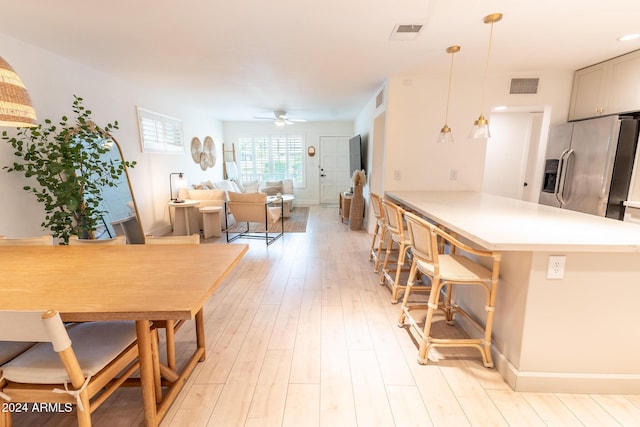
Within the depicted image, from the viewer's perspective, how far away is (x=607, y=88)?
3.29 metres

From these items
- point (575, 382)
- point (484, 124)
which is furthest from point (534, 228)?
point (484, 124)

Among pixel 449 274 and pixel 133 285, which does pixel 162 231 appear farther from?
pixel 449 274

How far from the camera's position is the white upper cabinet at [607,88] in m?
3.04

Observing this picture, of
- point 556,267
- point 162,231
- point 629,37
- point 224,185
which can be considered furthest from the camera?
point 224,185

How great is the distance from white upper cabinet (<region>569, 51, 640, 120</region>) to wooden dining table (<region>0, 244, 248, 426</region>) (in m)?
4.23

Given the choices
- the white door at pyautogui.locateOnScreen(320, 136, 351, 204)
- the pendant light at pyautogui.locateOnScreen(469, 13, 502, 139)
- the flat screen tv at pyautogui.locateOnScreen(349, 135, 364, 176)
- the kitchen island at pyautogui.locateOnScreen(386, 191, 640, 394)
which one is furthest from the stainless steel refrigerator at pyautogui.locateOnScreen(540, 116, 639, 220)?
the white door at pyautogui.locateOnScreen(320, 136, 351, 204)

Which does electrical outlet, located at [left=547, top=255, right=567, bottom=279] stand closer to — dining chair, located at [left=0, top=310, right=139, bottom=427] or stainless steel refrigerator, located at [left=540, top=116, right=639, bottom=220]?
dining chair, located at [left=0, top=310, right=139, bottom=427]

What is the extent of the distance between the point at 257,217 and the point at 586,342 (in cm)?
407

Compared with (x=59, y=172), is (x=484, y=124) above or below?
above

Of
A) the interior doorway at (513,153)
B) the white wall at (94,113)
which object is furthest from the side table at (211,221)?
the interior doorway at (513,153)

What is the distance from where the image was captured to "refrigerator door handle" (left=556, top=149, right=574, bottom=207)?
11.5 ft

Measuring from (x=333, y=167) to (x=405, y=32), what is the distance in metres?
6.16

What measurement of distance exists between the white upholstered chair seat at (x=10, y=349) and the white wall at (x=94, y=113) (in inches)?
79.7

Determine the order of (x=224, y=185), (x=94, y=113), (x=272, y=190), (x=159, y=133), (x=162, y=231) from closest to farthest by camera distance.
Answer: (x=94, y=113) → (x=162, y=231) → (x=159, y=133) → (x=224, y=185) → (x=272, y=190)
